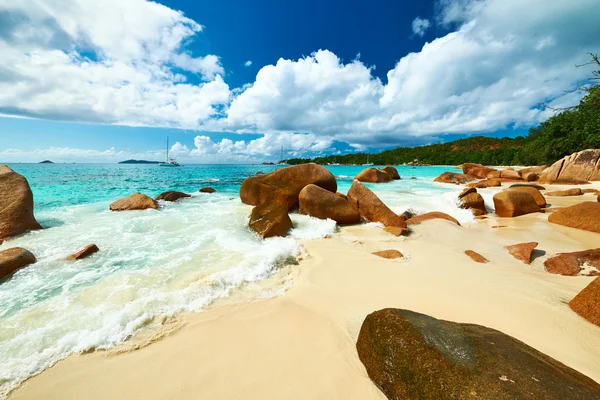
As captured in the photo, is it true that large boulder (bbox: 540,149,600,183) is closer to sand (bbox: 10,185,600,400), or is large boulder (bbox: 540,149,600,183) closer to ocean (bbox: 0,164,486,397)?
sand (bbox: 10,185,600,400)

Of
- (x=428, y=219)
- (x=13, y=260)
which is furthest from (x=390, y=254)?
(x=13, y=260)

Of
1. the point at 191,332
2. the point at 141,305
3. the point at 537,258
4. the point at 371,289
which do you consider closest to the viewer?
the point at 191,332

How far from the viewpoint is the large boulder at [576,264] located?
14.8ft

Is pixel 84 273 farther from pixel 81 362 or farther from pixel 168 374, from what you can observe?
pixel 168 374

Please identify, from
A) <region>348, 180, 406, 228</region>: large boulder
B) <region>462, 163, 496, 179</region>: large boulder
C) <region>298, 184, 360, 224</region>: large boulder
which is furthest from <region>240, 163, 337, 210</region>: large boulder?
<region>462, 163, 496, 179</region>: large boulder

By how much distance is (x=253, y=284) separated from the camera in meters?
4.20

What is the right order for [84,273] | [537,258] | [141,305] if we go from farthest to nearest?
[537,258]
[84,273]
[141,305]

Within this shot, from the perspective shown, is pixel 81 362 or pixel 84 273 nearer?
pixel 81 362

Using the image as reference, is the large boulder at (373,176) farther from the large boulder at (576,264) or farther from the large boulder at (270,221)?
the large boulder at (576,264)

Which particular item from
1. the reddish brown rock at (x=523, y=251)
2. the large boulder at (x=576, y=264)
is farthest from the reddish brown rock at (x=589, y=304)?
the reddish brown rock at (x=523, y=251)

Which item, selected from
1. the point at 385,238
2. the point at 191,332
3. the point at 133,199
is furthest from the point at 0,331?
the point at 133,199

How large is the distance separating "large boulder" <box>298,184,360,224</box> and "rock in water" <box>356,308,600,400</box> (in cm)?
614

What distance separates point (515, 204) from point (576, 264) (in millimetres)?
5881

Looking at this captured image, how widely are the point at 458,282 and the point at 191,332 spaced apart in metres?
4.39
